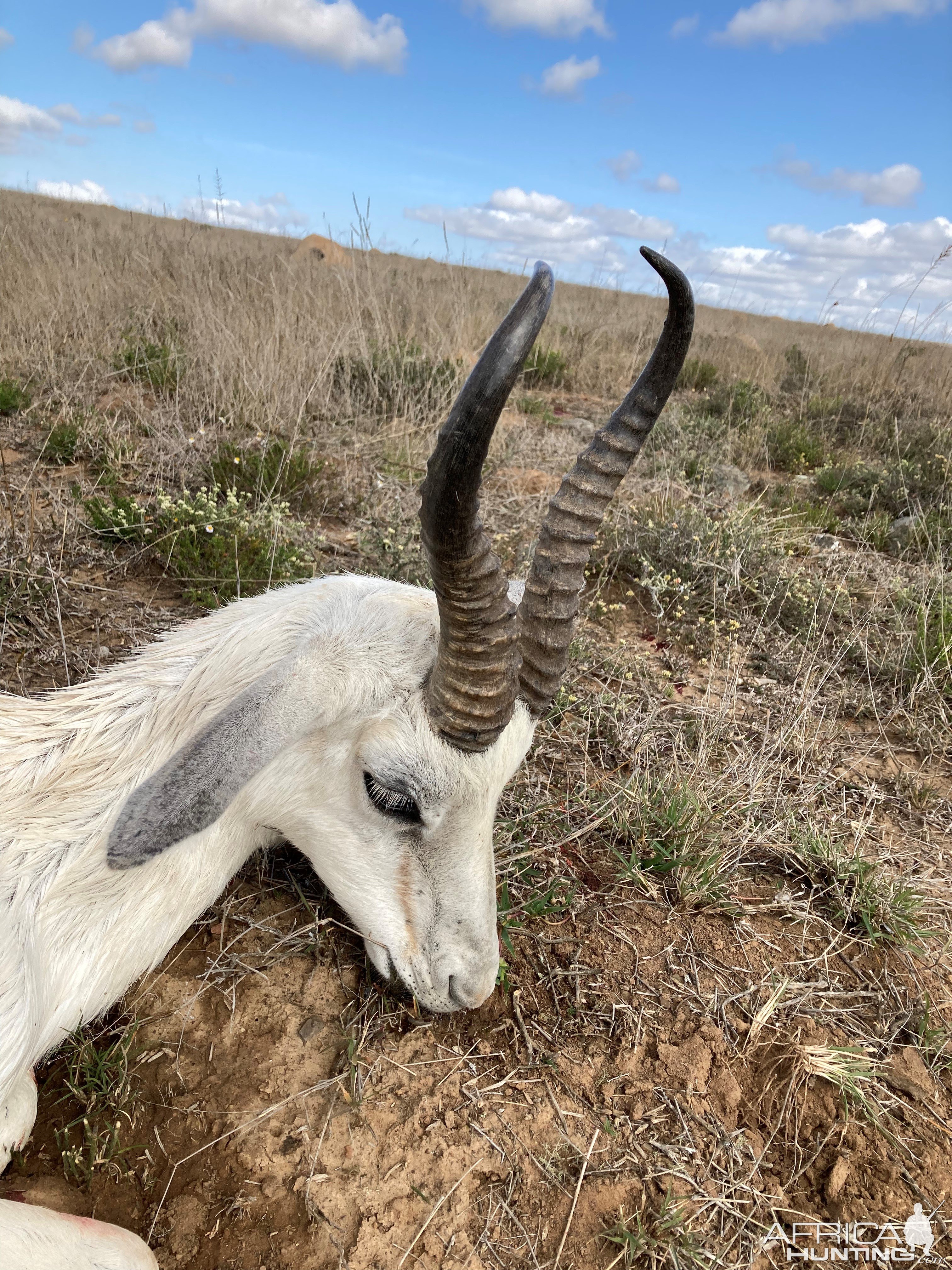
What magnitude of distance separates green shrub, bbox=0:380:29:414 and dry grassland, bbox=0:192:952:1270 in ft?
0.10

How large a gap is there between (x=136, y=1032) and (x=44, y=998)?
1.64ft

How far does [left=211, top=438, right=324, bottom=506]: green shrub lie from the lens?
510cm

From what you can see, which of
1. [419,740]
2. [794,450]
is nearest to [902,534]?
[794,450]

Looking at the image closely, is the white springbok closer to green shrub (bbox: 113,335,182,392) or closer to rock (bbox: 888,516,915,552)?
green shrub (bbox: 113,335,182,392)

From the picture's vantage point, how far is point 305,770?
2217 millimetres

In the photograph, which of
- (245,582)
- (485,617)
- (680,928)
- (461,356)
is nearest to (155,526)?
(245,582)

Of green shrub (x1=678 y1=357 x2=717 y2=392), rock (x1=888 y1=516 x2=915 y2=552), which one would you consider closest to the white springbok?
rock (x1=888 y1=516 x2=915 y2=552)

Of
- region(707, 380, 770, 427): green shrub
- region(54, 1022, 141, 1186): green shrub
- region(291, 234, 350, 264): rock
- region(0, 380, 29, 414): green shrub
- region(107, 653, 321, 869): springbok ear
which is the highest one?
region(291, 234, 350, 264): rock

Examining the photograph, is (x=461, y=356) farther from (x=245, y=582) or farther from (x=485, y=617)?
(x=485, y=617)

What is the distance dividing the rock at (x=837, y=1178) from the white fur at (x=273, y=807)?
1147 mm

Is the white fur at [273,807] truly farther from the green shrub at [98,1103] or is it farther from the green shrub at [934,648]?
the green shrub at [934,648]

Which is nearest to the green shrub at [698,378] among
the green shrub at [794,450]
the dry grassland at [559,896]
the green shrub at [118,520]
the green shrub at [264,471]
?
the green shrub at [794,450]

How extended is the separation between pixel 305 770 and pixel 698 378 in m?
12.3

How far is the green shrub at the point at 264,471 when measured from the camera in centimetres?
510
